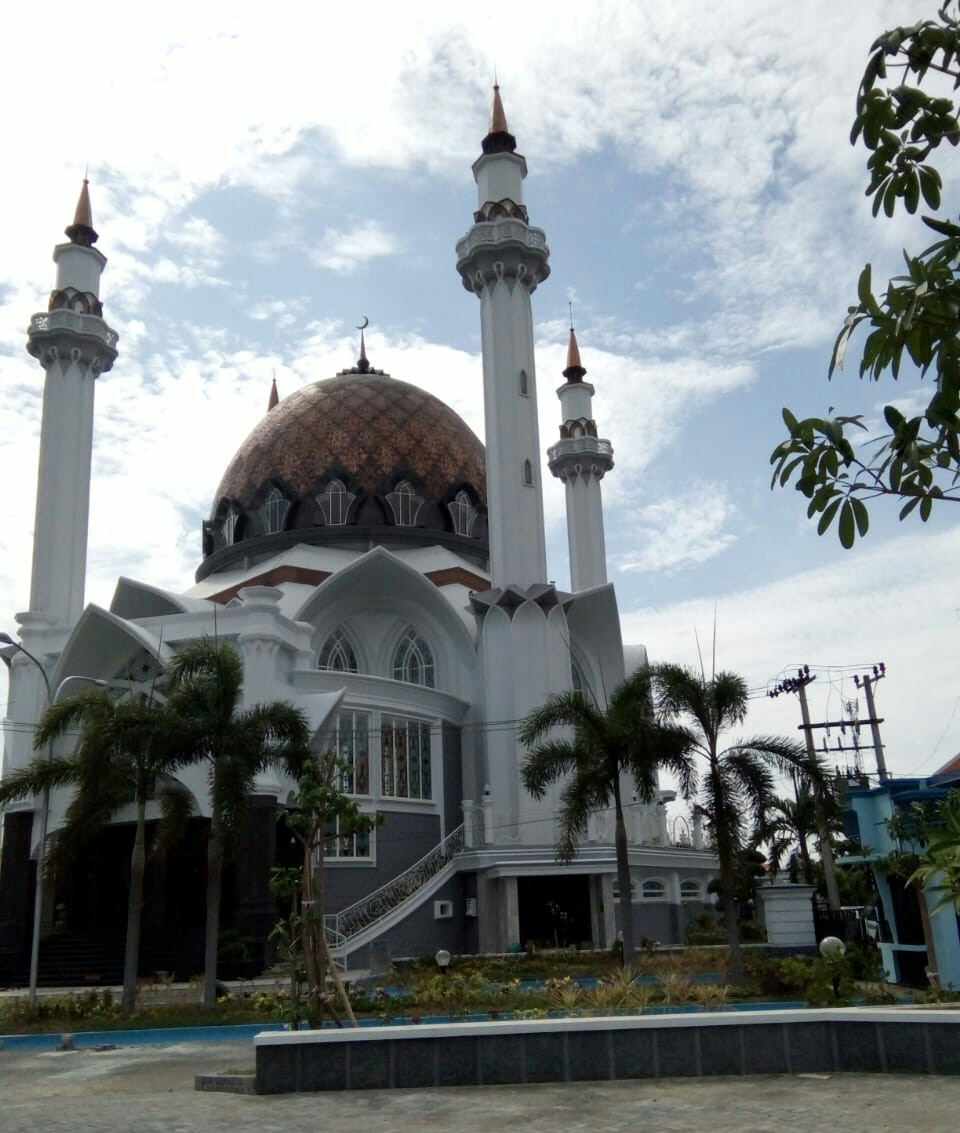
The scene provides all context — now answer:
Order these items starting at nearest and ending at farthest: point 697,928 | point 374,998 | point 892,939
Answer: point 374,998, point 892,939, point 697,928

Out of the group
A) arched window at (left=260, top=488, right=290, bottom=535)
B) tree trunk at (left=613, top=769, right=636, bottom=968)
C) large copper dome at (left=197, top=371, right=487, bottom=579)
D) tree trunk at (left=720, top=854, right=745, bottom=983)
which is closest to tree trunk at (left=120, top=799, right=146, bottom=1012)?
tree trunk at (left=613, top=769, right=636, bottom=968)

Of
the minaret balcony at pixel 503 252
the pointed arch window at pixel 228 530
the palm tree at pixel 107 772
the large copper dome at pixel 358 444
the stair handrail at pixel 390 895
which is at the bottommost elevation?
the stair handrail at pixel 390 895

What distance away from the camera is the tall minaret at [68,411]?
1231 inches

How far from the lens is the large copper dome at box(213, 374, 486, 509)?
35.8 m

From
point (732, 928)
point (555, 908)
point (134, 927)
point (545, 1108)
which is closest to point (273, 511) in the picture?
point (555, 908)

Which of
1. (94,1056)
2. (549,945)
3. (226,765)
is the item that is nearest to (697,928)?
(549,945)

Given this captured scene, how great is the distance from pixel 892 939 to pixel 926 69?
16.4 metres

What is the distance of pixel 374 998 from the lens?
15.3 metres

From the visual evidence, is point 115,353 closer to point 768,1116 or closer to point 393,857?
point 393,857

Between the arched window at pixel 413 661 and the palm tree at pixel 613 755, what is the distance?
9.46 meters

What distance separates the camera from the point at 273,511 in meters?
35.8

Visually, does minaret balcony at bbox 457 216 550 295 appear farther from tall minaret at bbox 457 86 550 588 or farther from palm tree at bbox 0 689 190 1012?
palm tree at bbox 0 689 190 1012

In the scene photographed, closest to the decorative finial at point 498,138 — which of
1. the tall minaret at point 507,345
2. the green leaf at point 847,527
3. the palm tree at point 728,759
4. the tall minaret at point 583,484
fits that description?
the tall minaret at point 507,345

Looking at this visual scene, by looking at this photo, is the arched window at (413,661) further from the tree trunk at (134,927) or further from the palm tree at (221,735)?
the tree trunk at (134,927)
